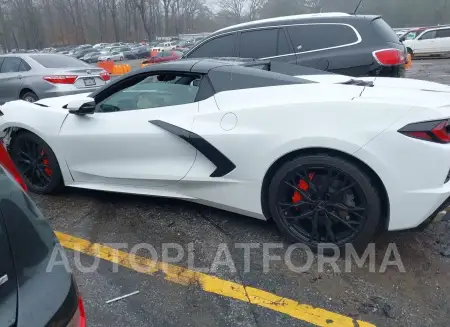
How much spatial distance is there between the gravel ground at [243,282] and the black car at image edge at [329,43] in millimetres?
2780

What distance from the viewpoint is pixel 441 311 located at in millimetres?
2172

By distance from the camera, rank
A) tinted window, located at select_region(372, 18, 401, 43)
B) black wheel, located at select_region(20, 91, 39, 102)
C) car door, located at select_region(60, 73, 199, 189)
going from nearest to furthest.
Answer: car door, located at select_region(60, 73, 199, 189) → tinted window, located at select_region(372, 18, 401, 43) → black wheel, located at select_region(20, 91, 39, 102)

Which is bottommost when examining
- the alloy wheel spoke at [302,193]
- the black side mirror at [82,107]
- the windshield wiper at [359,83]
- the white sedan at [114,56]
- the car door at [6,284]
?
the white sedan at [114,56]

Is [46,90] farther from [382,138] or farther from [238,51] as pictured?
[382,138]

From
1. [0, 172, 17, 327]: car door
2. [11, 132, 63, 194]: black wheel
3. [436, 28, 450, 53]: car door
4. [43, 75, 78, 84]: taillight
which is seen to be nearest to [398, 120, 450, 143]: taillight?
[0, 172, 17, 327]: car door

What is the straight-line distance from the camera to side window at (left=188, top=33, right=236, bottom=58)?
20.1 feet

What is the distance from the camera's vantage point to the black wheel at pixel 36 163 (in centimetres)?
368

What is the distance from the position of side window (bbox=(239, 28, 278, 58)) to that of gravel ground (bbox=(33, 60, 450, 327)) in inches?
128

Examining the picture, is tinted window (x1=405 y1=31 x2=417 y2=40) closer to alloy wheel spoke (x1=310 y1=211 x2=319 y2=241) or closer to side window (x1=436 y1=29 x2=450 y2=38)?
side window (x1=436 y1=29 x2=450 y2=38)

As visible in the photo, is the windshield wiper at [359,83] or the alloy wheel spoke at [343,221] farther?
the windshield wiper at [359,83]

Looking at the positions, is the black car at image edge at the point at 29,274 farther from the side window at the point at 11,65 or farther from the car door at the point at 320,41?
the side window at the point at 11,65

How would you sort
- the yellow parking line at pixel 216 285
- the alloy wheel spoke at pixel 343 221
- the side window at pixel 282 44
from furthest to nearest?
the side window at pixel 282 44
the alloy wheel spoke at pixel 343 221
the yellow parking line at pixel 216 285

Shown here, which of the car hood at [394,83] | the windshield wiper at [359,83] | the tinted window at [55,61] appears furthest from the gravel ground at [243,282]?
the tinted window at [55,61]

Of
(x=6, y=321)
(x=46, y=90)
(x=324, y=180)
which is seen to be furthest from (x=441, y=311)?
(x=46, y=90)
